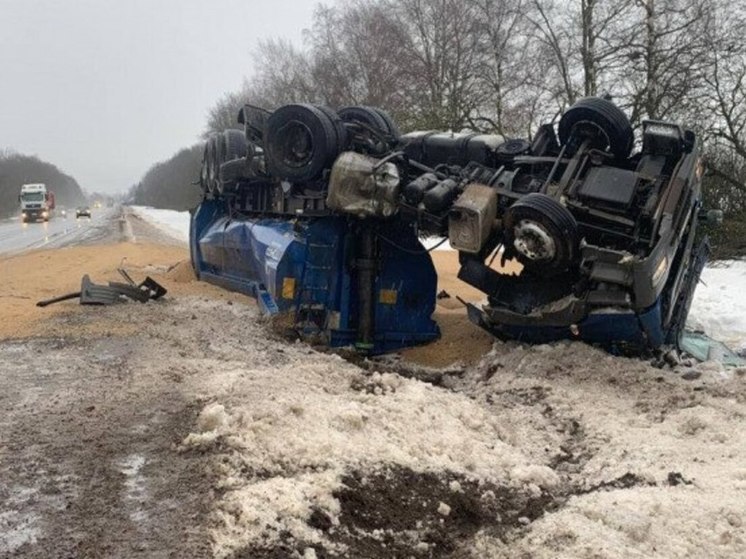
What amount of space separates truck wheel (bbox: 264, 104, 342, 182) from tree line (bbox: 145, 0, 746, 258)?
7.07ft

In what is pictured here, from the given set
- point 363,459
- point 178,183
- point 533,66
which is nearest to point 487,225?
point 363,459

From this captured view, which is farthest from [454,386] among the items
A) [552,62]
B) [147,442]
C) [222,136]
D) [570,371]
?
[552,62]

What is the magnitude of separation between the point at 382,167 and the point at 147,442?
3.61 metres

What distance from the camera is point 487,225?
5.91m

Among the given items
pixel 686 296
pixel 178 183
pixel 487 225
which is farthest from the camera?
pixel 178 183

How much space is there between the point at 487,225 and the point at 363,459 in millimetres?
2833

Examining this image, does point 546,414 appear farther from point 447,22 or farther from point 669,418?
point 447,22

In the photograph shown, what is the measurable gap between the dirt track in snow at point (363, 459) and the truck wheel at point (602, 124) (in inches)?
66.8

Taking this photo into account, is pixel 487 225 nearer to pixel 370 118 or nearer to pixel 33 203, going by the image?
pixel 370 118

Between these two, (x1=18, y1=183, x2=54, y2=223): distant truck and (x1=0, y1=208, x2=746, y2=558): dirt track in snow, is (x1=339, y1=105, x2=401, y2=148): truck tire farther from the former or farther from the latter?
(x1=18, y1=183, x2=54, y2=223): distant truck

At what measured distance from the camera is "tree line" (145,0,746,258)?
Answer: 16.9 meters

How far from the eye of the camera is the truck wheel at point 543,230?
17.6 feet

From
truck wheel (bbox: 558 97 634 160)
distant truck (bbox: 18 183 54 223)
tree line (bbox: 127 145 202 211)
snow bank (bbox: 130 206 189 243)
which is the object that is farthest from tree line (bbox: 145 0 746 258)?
tree line (bbox: 127 145 202 211)

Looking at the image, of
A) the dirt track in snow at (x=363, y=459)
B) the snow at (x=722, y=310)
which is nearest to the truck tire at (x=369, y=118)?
the snow at (x=722, y=310)
